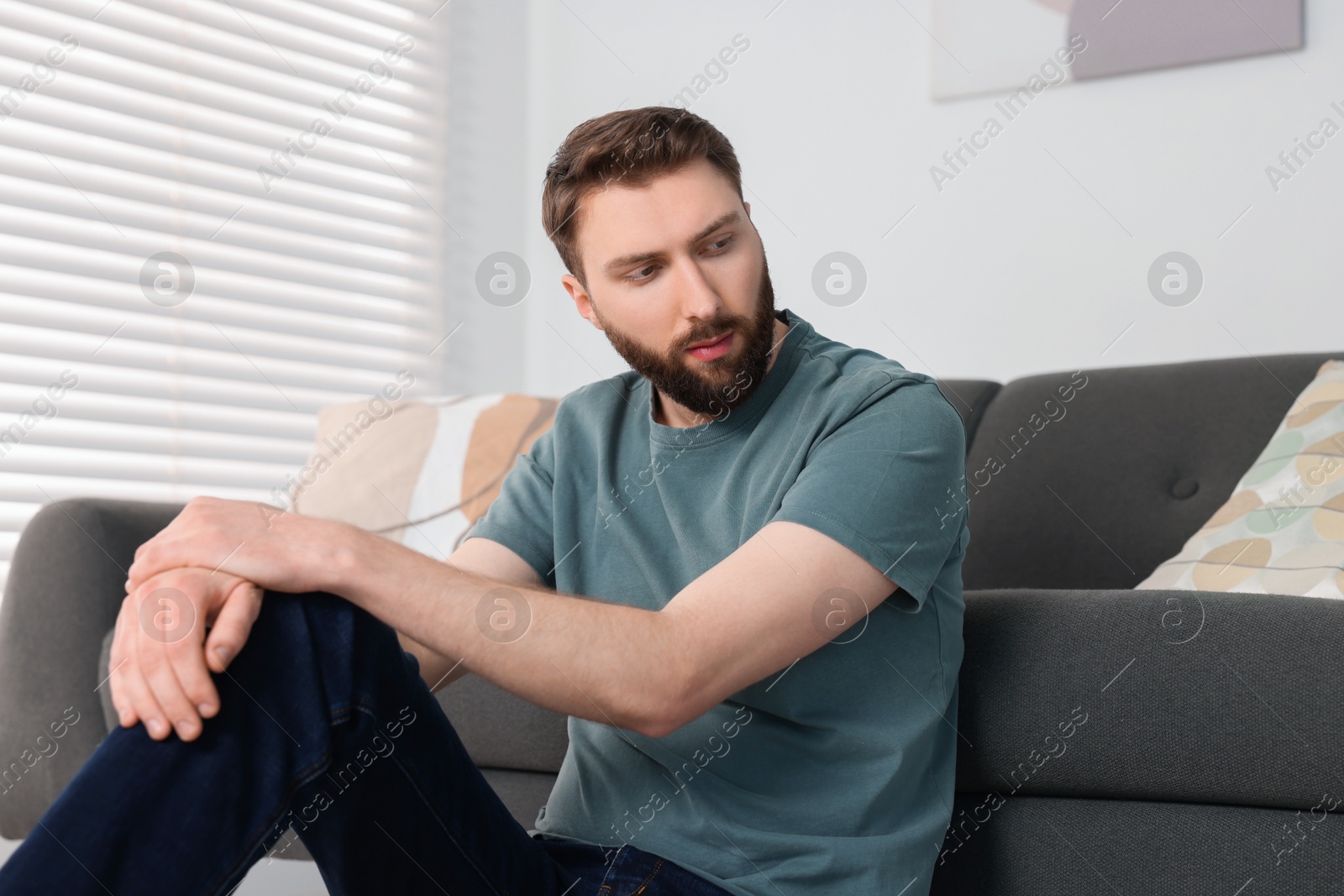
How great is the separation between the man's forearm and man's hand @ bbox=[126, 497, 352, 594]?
14mm

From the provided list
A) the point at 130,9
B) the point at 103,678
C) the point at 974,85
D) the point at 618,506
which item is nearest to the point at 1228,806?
the point at 618,506

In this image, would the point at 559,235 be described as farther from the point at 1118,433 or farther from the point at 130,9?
the point at 130,9

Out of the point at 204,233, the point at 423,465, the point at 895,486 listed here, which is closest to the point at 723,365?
the point at 895,486

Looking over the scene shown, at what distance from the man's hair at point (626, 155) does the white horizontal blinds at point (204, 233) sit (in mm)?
1478

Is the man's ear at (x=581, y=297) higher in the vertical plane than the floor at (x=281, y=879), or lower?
higher

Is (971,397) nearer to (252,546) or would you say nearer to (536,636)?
(536,636)

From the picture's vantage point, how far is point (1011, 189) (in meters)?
2.28

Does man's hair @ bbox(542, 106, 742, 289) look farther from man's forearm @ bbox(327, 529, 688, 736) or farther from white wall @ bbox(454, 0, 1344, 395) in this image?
white wall @ bbox(454, 0, 1344, 395)

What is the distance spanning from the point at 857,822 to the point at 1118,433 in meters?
1.04

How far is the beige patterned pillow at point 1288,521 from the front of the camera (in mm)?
1302

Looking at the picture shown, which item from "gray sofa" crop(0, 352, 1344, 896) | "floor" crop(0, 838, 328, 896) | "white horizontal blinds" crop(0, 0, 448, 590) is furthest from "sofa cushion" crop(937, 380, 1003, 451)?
"white horizontal blinds" crop(0, 0, 448, 590)

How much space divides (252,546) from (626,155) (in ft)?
1.82

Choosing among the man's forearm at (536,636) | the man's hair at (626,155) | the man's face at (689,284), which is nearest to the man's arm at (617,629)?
the man's forearm at (536,636)

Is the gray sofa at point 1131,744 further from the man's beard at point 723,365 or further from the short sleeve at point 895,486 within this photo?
the man's beard at point 723,365
